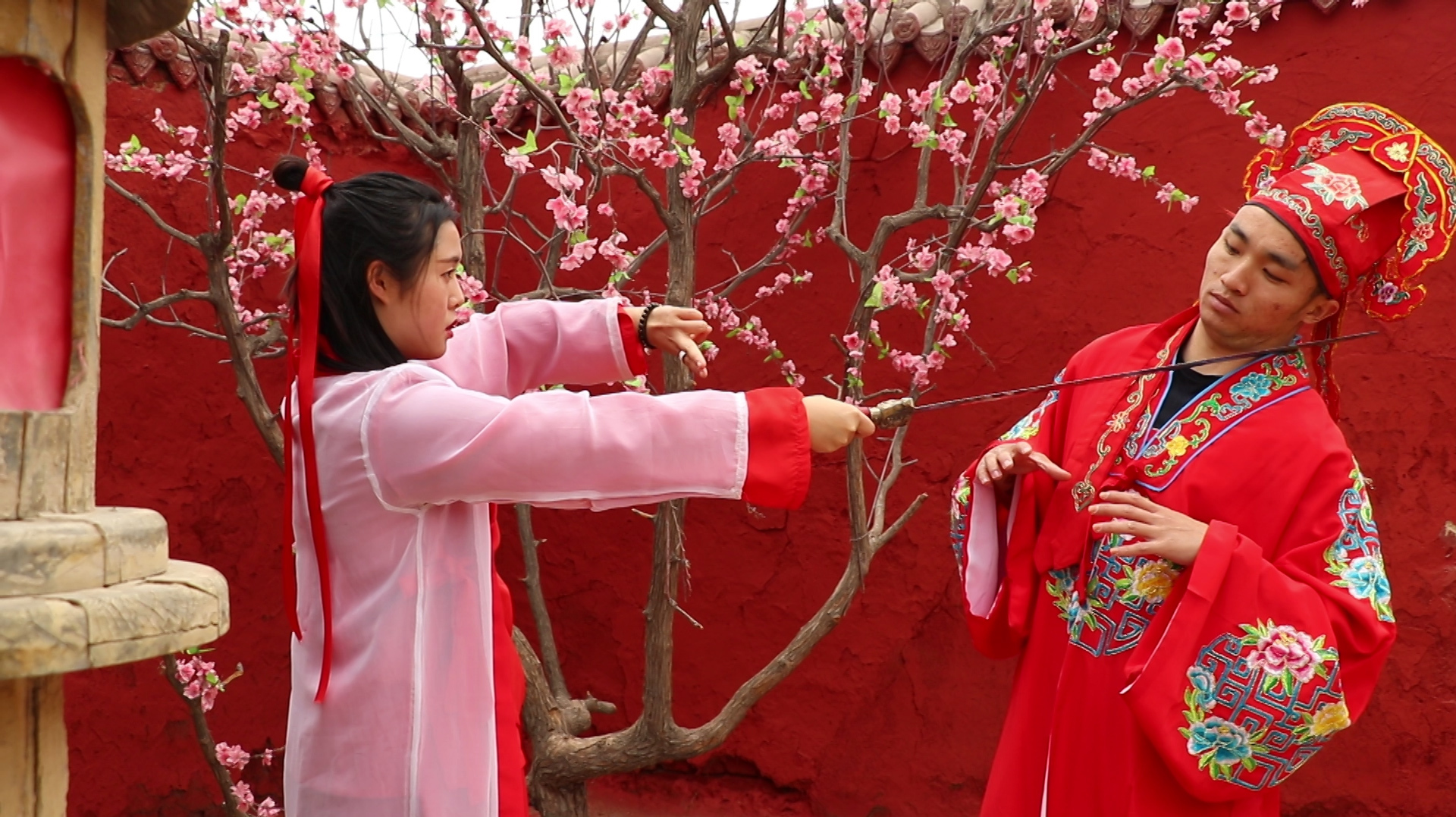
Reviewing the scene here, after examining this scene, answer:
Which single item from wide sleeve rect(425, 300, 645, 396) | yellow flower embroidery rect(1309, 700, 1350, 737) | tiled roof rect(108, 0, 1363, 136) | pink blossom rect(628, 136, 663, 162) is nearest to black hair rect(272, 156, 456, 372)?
wide sleeve rect(425, 300, 645, 396)

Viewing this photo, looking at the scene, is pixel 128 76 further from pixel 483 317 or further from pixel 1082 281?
pixel 1082 281

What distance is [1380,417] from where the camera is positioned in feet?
10.8

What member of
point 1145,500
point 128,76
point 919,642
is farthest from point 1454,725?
point 128,76

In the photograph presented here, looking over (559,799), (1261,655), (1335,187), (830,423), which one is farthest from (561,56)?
(1261,655)

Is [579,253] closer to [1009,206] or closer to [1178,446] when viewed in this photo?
[1009,206]

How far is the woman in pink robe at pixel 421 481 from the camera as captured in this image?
5.62 ft

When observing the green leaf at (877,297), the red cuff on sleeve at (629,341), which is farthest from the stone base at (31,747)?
the green leaf at (877,297)

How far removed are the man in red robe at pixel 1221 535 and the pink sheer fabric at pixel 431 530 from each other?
0.78 meters

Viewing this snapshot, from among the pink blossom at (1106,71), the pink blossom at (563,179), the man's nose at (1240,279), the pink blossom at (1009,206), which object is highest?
the pink blossom at (1106,71)

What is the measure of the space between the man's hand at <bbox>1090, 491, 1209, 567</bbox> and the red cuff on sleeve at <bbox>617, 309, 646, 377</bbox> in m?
0.81

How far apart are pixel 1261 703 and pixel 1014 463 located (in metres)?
0.56

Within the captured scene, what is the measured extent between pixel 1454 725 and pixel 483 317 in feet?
8.48

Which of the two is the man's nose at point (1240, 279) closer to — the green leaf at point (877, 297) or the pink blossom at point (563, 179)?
the green leaf at point (877, 297)

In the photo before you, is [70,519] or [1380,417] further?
[1380,417]
